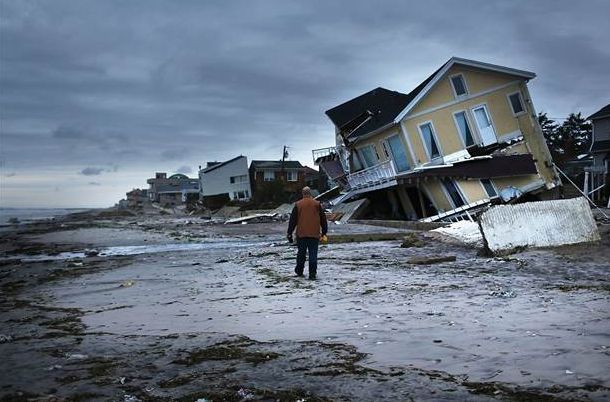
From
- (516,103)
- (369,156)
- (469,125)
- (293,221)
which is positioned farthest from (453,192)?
(293,221)

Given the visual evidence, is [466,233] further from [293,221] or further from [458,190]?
[458,190]

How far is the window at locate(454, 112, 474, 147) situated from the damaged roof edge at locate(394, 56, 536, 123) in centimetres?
260

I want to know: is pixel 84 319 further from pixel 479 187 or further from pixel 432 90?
pixel 432 90

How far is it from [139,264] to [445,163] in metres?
20.4

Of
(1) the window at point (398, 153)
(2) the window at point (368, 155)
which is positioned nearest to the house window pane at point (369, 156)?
(2) the window at point (368, 155)

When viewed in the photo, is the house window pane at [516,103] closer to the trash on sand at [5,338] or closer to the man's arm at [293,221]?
the man's arm at [293,221]

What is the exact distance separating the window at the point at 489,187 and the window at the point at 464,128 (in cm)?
311

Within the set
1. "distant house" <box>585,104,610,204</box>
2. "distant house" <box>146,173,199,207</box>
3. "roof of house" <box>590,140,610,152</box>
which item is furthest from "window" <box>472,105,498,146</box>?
"distant house" <box>146,173,199,207</box>

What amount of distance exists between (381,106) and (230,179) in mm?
49434

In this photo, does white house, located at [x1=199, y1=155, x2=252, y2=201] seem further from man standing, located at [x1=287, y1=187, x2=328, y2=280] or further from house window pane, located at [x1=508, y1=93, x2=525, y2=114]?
man standing, located at [x1=287, y1=187, x2=328, y2=280]

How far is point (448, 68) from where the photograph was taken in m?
32.1

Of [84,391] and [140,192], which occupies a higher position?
[140,192]

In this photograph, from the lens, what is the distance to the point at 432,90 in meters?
32.4

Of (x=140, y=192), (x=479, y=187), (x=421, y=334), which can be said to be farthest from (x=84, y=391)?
(x=140, y=192)
